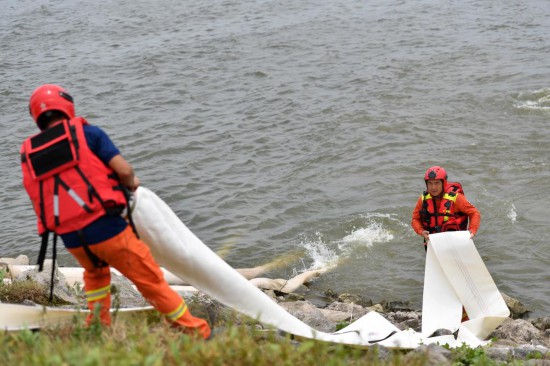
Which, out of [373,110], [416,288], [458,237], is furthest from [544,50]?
[458,237]

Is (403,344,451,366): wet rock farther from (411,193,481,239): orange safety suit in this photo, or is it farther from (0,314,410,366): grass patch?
(411,193,481,239): orange safety suit

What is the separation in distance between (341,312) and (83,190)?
4761 mm

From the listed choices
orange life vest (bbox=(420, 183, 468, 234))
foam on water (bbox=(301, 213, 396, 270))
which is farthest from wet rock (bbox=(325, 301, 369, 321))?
foam on water (bbox=(301, 213, 396, 270))

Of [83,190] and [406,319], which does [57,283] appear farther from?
[406,319]

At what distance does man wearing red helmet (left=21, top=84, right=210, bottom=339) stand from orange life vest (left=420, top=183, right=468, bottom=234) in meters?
4.74

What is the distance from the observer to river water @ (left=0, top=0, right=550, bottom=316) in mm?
12188

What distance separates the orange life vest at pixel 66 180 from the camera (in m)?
5.12

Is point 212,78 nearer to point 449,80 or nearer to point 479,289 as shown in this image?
point 449,80

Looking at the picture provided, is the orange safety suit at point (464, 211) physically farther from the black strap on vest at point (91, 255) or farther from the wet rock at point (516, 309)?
the black strap on vest at point (91, 255)

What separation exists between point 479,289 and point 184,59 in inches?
589

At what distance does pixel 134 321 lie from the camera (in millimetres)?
5746

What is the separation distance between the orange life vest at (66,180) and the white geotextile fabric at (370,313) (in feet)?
1.65

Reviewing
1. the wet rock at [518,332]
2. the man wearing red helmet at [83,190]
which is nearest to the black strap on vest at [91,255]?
the man wearing red helmet at [83,190]

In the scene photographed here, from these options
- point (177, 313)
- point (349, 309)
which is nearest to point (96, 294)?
point (177, 313)
